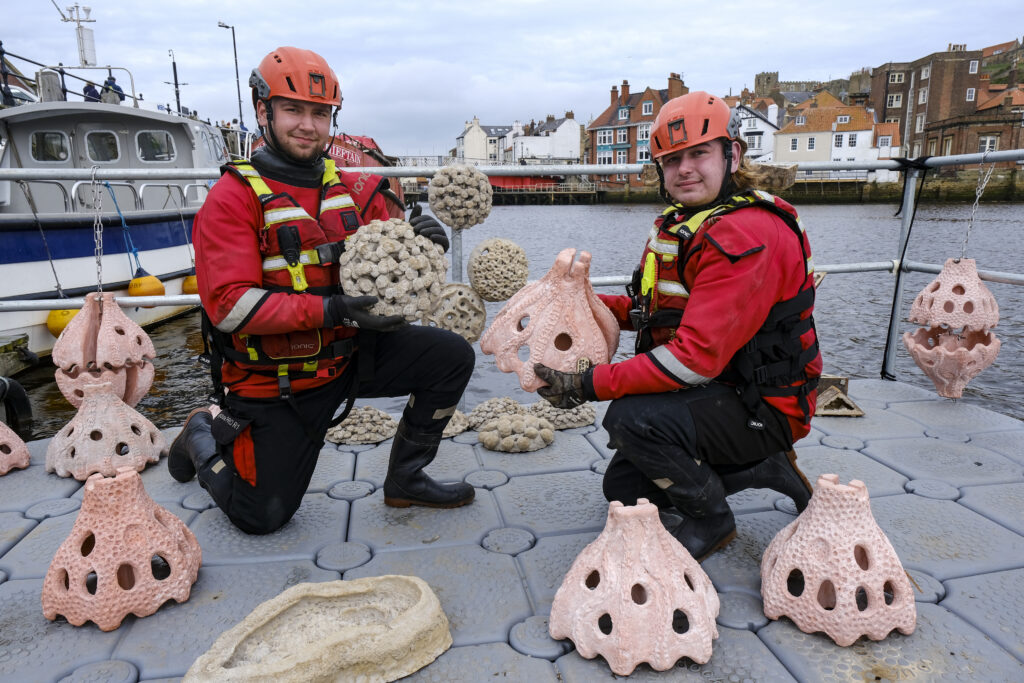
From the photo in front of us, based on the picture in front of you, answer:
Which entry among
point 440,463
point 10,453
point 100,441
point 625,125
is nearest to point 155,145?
point 10,453

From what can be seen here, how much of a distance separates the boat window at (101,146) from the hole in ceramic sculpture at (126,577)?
925 centimetres

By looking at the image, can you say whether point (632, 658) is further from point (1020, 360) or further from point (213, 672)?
point (1020, 360)

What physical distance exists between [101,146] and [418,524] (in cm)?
956

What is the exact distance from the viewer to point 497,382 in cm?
638

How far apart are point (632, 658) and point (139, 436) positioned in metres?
2.49

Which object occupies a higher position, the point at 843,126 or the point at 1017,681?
the point at 843,126

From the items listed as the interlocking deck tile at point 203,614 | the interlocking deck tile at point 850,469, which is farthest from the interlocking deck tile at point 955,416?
the interlocking deck tile at point 203,614

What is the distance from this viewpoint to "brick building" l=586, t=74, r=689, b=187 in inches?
2068

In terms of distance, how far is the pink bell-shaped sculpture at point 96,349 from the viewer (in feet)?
10.6

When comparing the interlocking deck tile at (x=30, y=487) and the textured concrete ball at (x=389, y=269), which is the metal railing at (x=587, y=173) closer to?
the interlocking deck tile at (x=30, y=487)

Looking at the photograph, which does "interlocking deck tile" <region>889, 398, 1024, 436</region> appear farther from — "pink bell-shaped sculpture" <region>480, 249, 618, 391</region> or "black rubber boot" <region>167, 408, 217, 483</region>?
"black rubber boot" <region>167, 408, 217, 483</region>

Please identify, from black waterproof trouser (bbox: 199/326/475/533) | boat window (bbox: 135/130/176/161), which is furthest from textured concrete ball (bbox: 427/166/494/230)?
boat window (bbox: 135/130/176/161)

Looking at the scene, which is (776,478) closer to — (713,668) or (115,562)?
(713,668)

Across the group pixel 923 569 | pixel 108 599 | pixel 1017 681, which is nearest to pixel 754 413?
pixel 923 569
